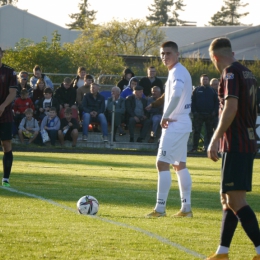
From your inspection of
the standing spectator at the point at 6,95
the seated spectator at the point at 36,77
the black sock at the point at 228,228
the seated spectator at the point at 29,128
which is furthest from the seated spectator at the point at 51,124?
the black sock at the point at 228,228

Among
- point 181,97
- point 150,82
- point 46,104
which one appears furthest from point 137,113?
point 181,97

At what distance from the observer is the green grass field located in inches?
277

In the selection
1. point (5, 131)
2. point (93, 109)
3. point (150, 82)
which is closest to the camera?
point (5, 131)

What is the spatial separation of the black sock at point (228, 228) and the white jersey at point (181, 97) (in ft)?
9.43

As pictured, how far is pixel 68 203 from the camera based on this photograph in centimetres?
1065

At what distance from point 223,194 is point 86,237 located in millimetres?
1710

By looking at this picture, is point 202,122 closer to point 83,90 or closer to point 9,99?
point 83,90

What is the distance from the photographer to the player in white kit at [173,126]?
9.47 m

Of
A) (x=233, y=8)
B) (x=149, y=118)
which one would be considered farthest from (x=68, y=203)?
(x=233, y=8)

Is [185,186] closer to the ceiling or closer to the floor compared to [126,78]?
closer to the floor

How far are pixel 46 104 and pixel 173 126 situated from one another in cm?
1625

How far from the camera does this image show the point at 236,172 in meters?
6.56

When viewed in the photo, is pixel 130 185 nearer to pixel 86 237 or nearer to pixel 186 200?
pixel 186 200

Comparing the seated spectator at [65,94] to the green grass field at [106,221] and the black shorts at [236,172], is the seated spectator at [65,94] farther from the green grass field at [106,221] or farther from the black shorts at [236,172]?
the black shorts at [236,172]
